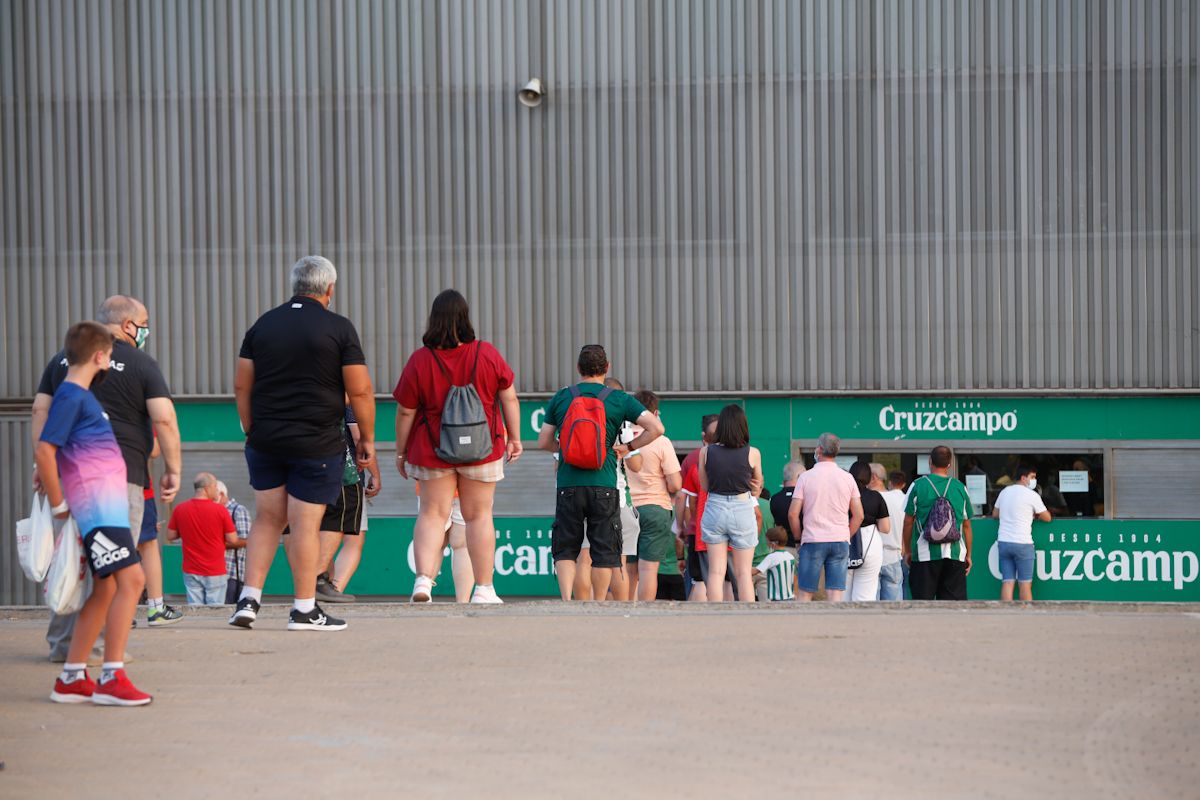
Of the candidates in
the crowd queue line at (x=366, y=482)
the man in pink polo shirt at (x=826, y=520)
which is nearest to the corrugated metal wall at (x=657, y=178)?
the crowd queue line at (x=366, y=482)

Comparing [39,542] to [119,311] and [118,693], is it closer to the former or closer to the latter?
[118,693]

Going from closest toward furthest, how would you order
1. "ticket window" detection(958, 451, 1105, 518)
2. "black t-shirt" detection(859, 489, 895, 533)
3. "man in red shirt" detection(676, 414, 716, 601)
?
"man in red shirt" detection(676, 414, 716, 601)
"black t-shirt" detection(859, 489, 895, 533)
"ticket window" detection(958, 451, 1105, 518)

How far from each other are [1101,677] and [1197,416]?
37.7ft

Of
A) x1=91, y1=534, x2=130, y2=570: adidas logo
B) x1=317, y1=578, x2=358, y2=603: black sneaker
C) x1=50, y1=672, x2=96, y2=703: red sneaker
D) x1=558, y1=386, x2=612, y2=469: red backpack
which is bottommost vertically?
x1=317, y1=578, x2=358, y2=603: black sneaker

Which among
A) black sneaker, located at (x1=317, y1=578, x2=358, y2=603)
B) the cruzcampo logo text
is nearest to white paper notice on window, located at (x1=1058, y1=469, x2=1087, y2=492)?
the cruzcampo logo text

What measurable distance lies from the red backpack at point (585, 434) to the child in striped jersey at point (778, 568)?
3.34 metres

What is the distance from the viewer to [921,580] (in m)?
14.3

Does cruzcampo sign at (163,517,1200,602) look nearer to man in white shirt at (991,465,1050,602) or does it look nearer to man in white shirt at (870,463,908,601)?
man in white shirt at (991,465,1050,602)

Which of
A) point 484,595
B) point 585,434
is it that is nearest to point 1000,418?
point 585,434

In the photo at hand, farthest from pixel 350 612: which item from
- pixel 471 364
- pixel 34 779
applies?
pixel 34 779

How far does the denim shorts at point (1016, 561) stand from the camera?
15.7m

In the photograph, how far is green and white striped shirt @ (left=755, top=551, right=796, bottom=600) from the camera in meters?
12.9

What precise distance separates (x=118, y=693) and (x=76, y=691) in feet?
0.67

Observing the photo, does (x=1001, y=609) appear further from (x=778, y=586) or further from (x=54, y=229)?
(x=54, y=229)
